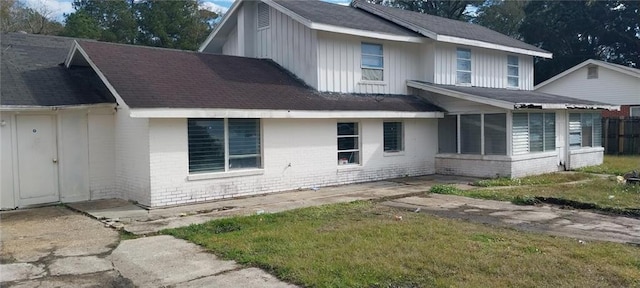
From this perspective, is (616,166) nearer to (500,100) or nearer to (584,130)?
(584,130)

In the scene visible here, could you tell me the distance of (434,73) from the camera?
1792 centimetres

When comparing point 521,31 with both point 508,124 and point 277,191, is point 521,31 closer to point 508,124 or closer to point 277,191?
point 508,124

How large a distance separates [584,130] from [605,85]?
1150 centimetres

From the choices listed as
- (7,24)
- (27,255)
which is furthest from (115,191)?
(7,24)

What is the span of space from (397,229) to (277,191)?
17.5 ft

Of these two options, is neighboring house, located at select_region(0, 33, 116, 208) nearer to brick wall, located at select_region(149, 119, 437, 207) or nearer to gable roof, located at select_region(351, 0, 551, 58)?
brick wall, located at select_region(149, 119, 437, 207)

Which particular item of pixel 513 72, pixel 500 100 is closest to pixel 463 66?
pixel 513 72

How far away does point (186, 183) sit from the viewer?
37.3 ft

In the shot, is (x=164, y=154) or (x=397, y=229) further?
(x=164, y=154)

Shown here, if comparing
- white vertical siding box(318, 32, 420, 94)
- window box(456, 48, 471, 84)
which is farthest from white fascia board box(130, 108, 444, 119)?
window box(456, 48, 471, 84)

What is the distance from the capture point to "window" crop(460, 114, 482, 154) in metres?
16.1

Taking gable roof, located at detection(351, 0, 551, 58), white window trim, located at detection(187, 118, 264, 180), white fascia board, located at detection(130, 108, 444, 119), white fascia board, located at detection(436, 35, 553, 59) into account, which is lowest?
white window trim, located at detection(187, 118, 264, 180)

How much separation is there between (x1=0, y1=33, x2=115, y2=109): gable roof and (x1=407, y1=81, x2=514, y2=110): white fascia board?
9868 millimetres

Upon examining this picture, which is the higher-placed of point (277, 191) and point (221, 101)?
point (221, 101)
